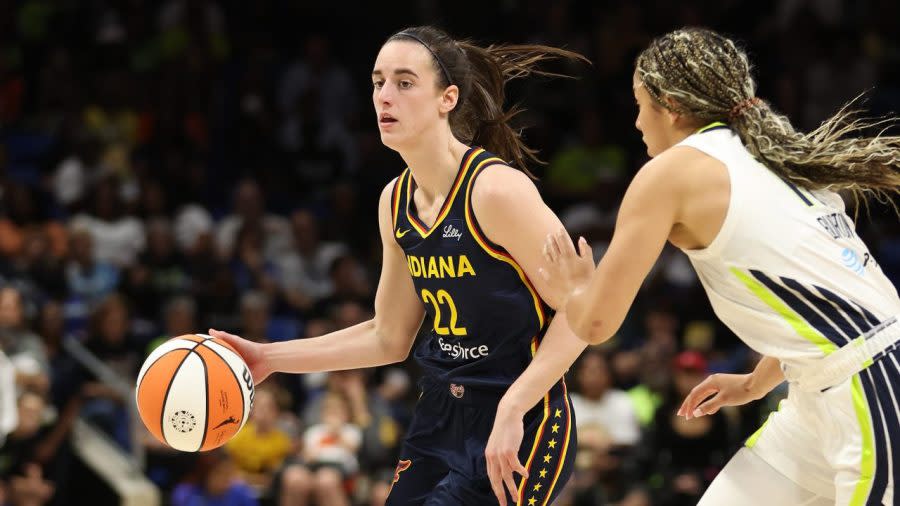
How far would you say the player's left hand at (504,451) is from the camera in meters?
3.56

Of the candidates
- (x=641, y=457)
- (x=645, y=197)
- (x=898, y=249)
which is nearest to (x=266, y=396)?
(x=641, y=457)

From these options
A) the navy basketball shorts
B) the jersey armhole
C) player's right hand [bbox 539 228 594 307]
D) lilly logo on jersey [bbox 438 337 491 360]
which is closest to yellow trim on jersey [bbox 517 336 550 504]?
the navy basketball shorts

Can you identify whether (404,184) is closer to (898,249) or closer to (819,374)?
(819,374)

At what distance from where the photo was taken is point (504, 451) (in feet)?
11.7

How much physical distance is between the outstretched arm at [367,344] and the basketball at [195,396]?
0.12 meters

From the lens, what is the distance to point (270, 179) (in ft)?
39.7

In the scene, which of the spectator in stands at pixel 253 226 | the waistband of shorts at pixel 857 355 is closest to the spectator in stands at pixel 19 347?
the spectator in stands at pixel 253 226

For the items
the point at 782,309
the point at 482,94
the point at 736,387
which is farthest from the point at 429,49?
the point at 782,309

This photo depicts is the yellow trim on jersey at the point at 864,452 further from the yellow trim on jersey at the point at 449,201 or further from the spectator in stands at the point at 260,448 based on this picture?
the spectator in stands at the point at 260,448

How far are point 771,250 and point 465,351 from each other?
1.19 metres

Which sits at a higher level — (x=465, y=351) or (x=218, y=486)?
(x=465, y=351)

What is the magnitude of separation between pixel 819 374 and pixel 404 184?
1701 millimetres

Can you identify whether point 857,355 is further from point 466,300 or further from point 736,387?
point 466,300

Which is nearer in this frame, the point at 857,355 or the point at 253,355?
the point at 857,355
